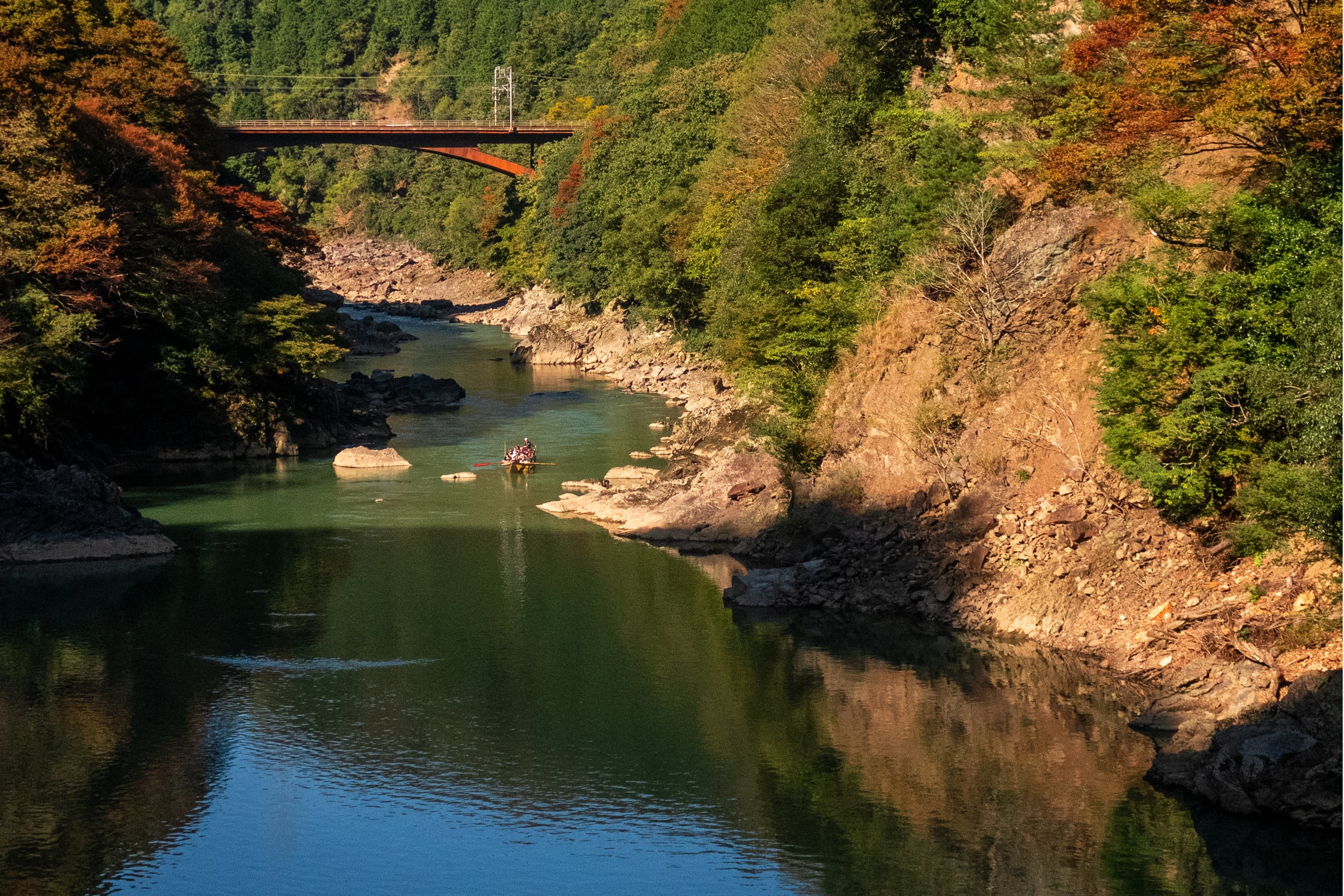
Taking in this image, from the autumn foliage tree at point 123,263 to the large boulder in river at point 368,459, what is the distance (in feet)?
15.1

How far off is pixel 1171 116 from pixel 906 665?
44.8 ft

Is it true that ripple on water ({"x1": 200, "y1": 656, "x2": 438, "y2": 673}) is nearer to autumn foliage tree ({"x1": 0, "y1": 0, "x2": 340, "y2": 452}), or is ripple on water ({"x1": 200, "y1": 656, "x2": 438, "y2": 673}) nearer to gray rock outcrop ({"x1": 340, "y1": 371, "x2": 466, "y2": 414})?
autumn foliage tree ({"x1": 0, "y1": 0, "x2": 340, "y2": 452})

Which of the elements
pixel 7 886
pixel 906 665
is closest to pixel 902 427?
pixel 906 665

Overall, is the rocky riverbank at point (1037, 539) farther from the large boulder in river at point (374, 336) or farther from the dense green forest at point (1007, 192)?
the large boulder in river at point (374, 336)

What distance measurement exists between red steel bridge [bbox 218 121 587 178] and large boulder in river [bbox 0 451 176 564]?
52011mm

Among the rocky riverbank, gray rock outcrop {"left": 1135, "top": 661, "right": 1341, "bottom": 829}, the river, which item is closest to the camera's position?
the river

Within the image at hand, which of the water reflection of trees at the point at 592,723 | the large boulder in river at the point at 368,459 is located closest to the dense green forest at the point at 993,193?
the large boulder in river at the point at 368,459

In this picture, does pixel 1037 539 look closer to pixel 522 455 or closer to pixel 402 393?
pixel 522 455

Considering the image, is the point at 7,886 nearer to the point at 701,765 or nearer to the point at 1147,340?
the point at 701,765

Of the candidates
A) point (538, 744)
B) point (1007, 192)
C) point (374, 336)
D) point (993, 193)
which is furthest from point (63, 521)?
point (374, 336)

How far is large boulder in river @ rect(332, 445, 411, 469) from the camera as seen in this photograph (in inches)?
2213

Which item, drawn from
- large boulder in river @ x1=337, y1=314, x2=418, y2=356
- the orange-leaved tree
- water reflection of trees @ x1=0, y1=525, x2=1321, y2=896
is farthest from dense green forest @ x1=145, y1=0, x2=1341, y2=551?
large boulder in river @ x1=337, y1=314, x2=418, y2=356

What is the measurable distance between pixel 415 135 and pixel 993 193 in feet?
217

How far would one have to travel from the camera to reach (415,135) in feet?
332
